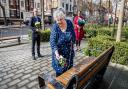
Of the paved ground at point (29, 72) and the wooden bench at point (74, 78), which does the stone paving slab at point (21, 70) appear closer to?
the paved ground at point (29, 72)

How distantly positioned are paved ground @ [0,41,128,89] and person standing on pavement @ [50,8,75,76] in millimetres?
1259

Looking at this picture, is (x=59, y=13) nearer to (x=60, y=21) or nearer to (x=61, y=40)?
(x=60, y=21)

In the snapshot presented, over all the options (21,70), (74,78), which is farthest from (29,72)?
(74,78)

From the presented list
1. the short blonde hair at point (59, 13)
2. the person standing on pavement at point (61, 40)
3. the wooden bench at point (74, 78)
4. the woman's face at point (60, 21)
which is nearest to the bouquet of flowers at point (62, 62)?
the person standing on pavement at point (61, 40)

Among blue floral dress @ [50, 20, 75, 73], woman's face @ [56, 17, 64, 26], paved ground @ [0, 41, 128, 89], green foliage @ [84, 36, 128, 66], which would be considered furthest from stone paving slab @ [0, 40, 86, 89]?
woman's face @ [56, 17, 64, 26]

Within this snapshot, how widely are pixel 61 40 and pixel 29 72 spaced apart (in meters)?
2.57

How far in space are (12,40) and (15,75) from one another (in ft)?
22.7

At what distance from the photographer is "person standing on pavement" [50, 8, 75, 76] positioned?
357 cm

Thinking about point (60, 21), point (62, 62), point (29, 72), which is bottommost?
point (29, 72)

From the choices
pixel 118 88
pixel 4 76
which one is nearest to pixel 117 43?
pixel 118 88

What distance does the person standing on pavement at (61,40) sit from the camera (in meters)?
3.57

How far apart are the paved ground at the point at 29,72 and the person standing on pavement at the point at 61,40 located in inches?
49.6

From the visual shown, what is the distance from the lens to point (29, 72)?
19.1ft

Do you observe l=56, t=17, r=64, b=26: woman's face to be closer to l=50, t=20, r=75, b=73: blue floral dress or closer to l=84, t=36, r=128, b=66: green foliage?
l=50, t=20, r=75, b=73: blue floral dress
